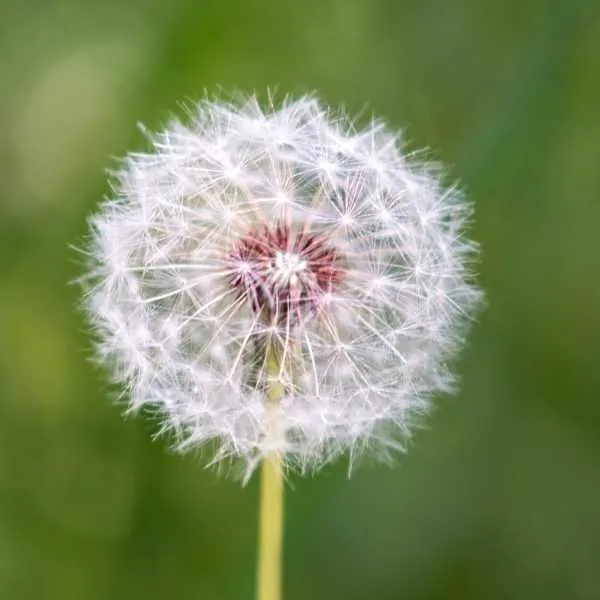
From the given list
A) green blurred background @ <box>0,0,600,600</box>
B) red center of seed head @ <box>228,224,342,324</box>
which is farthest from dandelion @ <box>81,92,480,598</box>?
green blurred background @ <box>0,0,600,600</box>

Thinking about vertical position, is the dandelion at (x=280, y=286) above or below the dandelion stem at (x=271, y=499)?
above

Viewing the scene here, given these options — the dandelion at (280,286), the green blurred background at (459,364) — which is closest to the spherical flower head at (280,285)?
the dandelion at (280,286)

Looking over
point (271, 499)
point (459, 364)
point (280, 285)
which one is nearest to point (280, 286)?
point (280, 285)

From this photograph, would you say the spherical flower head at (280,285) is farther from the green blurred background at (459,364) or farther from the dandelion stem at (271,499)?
the green blurred background at (459,364)

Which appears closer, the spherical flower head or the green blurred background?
the spherical flower head

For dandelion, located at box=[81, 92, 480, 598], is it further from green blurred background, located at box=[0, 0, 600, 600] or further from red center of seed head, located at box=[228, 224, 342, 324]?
green blurred background, located at box=[0, 0, 600, 600]

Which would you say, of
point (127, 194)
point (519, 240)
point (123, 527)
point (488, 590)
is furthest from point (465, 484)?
point (127, 194)
